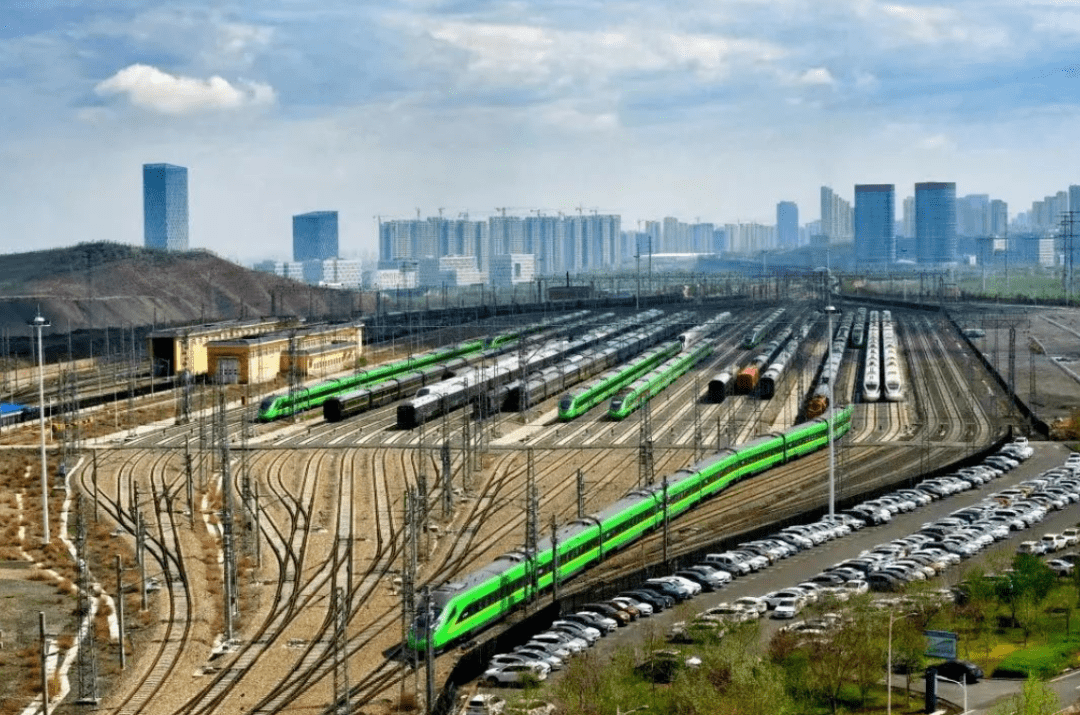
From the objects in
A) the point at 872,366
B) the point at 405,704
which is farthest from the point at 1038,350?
the point at 405,704

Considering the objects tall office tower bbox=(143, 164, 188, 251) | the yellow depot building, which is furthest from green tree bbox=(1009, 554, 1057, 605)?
tall office tower bbox=(143, 164, 188, 251)

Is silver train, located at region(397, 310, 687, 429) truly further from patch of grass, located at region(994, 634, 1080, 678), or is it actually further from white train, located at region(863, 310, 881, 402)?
patch of grass, located at region(994, 634, 1080, 678)

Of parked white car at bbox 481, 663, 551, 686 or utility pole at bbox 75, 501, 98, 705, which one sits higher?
parked white car at bbox 481, 663, 551, 686

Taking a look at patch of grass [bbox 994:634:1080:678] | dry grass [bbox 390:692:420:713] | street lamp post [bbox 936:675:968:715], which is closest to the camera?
street lamp post [bbox 936:675:968:715]

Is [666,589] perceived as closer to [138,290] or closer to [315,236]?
[138,290]

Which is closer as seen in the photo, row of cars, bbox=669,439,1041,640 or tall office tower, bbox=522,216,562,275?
row of cars, bbox=669,439,1041,640

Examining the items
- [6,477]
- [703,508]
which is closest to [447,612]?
[703,508]

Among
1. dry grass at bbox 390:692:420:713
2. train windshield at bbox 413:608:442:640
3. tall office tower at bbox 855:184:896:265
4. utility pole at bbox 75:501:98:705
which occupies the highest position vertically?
tall office tower at bbox 855:184:896:265
